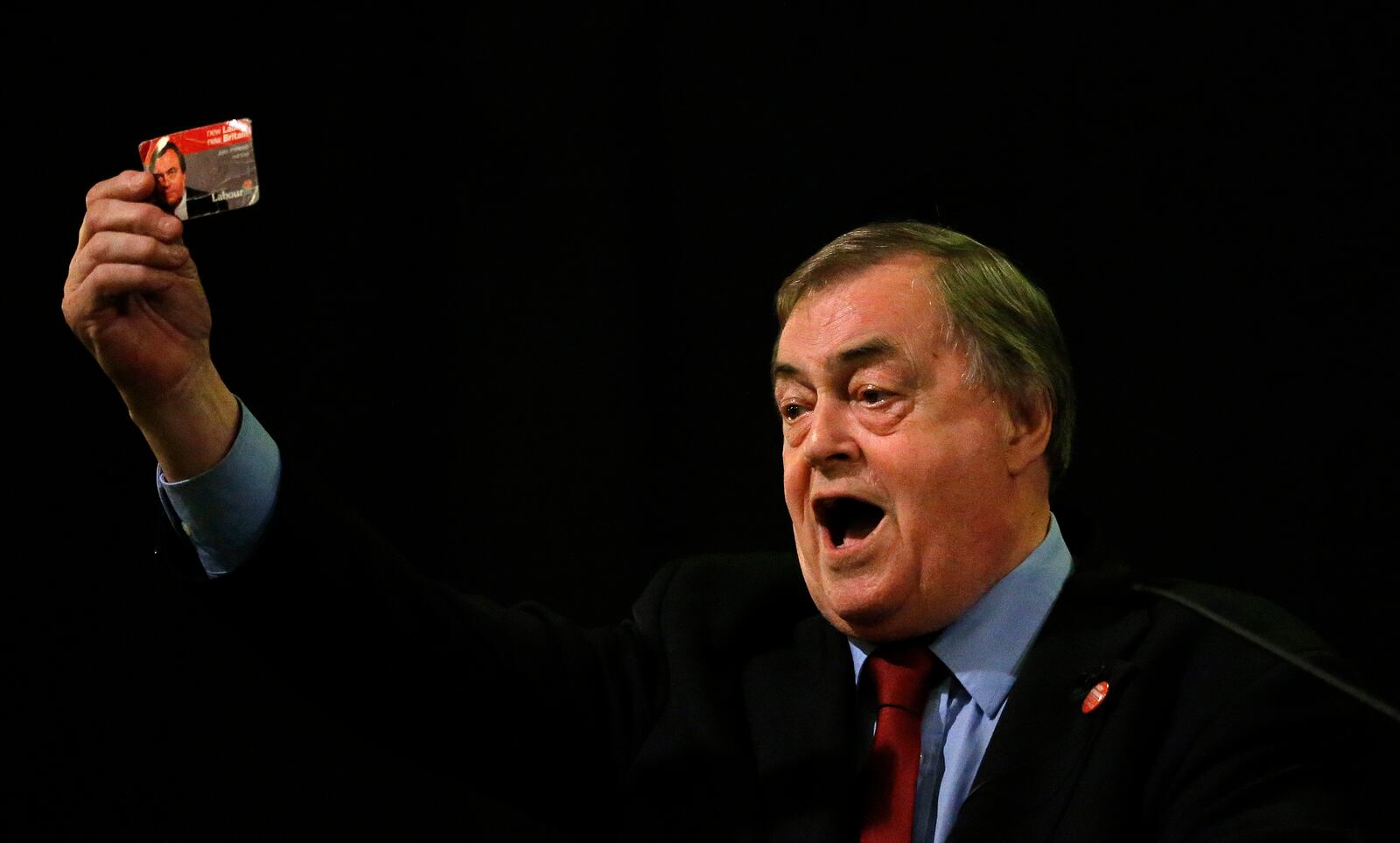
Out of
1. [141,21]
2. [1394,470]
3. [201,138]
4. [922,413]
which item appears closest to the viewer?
[201,138]

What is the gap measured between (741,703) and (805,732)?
0.14 meters

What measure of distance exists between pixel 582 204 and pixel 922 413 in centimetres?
107

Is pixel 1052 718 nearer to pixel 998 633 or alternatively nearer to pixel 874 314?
pixel 998 633

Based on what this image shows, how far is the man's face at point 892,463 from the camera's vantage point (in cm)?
183

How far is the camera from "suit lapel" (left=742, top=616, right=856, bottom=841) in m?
1.73

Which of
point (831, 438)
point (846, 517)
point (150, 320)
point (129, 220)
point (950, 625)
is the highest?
point (129, 220)

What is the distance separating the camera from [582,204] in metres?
2.72

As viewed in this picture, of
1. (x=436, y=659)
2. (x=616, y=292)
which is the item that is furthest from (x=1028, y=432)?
(x=616, y=292)

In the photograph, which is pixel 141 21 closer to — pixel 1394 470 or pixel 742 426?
pixel 742 426

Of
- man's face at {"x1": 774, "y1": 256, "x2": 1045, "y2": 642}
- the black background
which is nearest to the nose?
man's face at {"x1": 774, "y1": 256, "x2": 1045, "y2": 642}

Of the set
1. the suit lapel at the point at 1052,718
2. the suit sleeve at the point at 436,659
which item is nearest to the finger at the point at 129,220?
the suit sleeve at the point at 436,659

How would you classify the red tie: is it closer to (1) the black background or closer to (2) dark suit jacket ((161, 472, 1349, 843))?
(2) dark suit jacket ((161, 472, 1349, 843))

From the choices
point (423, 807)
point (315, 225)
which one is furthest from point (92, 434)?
point (423, 807)

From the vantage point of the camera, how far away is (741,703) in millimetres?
1928
